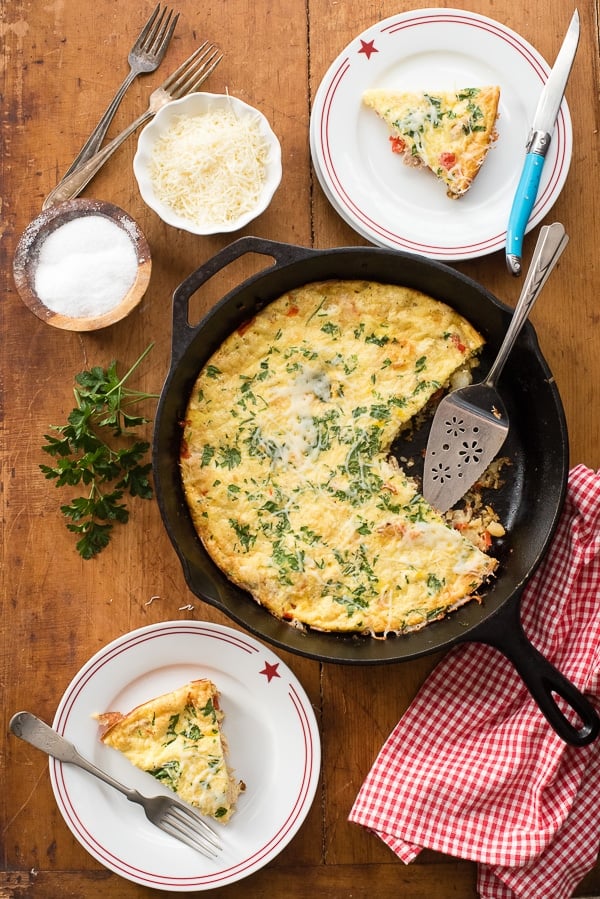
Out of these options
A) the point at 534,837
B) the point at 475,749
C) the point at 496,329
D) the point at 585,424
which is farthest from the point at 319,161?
the point at 534,837

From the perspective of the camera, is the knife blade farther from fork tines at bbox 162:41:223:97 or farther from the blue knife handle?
fork tines at bbox 162:41:223:97

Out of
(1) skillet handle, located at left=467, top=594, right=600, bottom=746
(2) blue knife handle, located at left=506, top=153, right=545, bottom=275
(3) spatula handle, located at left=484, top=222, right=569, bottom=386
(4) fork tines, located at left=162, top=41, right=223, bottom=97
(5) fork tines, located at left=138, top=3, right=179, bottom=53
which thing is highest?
(5) fork tines, located at left=138, top=3, right=179, bottom=53

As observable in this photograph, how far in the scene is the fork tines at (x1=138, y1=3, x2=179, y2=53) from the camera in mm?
4137

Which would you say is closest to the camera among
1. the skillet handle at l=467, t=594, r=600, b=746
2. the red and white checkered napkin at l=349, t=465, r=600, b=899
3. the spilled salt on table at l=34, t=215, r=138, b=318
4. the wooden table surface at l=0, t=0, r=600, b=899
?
the skillet handle at l=467, t=594, r=600, b=746

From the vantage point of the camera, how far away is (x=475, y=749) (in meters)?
3.93

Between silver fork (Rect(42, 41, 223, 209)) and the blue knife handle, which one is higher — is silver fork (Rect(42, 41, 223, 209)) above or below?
above

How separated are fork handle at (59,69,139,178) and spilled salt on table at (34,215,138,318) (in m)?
0.37

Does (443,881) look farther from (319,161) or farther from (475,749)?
(319,161)

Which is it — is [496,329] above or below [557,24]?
below

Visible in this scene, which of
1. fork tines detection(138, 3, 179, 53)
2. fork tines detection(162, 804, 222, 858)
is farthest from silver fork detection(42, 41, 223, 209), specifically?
fork tines detection(162, 804, 222, 858)

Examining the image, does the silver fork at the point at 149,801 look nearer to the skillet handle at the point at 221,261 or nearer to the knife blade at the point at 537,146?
the skillet handle at the point at 221,261

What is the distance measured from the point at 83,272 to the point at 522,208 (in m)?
1.94

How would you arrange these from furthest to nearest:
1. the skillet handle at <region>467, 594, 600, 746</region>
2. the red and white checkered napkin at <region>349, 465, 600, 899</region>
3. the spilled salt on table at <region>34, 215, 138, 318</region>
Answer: the spilled salt on table at <region>34, 215, 138, 318</region>, the red and white checkered napkin at <region>349, 465, 600, 899</region>, the skillet handle at <region>467, 594, 600, 746</region>

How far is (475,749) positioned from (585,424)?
61.4 inches
